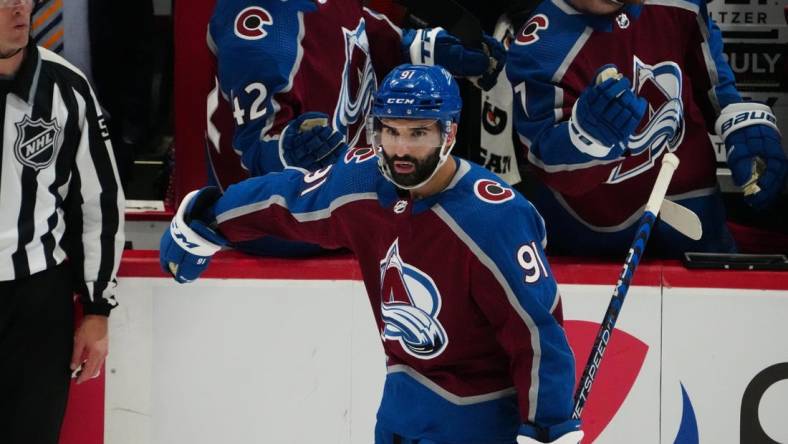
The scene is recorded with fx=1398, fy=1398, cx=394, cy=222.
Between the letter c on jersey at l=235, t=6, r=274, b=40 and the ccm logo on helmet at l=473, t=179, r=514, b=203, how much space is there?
1.00 metres

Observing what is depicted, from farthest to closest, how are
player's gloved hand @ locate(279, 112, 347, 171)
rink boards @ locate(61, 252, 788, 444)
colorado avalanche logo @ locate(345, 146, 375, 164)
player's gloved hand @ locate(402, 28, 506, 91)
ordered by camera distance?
1. player's gloved hand @ locate(402, 28, 506, 91)
2. rink boards @ locate(61, 252, 788, 444)
3. player's gloved hand @ locate(279, 112, 347, 171)
4. colorado avalanche logo @ locate(345, 146, 375, 164)

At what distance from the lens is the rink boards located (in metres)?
3.50

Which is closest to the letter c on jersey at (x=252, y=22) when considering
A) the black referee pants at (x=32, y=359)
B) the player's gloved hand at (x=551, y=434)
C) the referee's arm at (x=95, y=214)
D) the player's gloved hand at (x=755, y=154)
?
the referee's arm at (x=95, y=214)

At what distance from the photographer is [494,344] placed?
2.70 meters

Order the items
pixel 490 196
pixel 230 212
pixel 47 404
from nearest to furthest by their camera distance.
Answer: pixel 490 196 < pixel 230 212 < pixel 47 404

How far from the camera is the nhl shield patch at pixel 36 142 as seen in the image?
315 centimetres

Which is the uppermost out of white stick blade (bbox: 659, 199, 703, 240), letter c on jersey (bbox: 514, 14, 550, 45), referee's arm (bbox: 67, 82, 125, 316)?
letter c on jersey (bbox: 514, 14, 550, 45)

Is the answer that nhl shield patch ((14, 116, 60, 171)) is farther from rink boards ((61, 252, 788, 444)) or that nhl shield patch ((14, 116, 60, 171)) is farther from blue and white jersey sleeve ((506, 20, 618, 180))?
blue and white jersey sleeve ((506, 20, 618, 180))

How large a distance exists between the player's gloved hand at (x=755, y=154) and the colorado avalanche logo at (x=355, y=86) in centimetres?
94

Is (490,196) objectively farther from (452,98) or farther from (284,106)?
(284,106)

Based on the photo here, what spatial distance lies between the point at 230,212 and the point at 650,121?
47.1 inches

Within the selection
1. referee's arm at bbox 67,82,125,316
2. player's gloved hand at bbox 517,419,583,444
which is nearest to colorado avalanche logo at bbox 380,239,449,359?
player's gloved hand at bbox 517,419,583,444

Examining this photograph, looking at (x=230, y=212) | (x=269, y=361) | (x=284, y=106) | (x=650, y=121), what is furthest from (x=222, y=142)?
(x=650, y=121)

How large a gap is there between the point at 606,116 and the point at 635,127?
0.37ft
